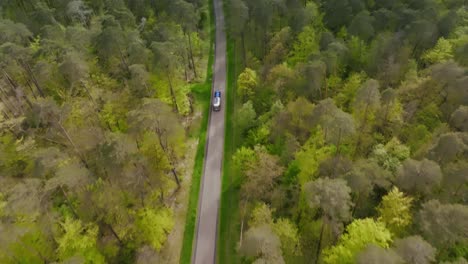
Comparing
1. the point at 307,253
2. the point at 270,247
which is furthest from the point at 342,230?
the point at 270,247

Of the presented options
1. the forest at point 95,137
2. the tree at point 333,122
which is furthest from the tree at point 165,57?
the tree at point 333,122

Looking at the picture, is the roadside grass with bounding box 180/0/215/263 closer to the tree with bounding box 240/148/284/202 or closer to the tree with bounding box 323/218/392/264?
the tree with bounding box 240/148/284/202

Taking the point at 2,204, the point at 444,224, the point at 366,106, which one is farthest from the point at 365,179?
the point at 2,204

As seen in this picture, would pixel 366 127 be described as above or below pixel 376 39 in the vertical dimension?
below

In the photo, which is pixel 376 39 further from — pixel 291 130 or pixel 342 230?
pixel 342 230

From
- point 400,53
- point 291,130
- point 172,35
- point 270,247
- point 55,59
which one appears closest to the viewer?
point 270,247

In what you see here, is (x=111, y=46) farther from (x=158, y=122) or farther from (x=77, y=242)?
(x=77, y=242)

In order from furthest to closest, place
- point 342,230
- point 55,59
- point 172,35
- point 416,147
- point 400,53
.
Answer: point 172,35, point 55,59, point 400,53, point 416,147, point 342,230

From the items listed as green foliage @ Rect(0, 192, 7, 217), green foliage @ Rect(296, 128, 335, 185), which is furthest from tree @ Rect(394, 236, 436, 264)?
green foliage @ Rect(0, 192, 7, 217)
